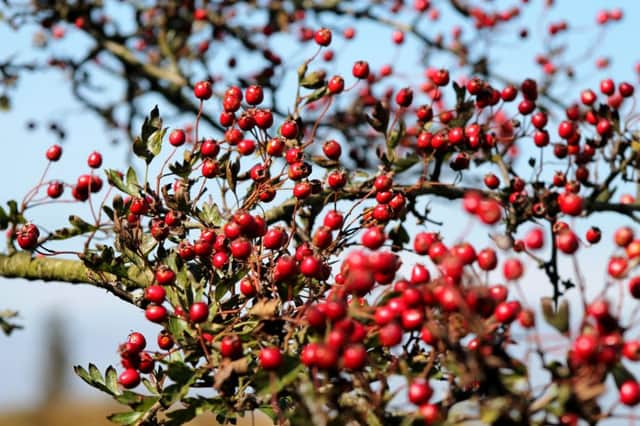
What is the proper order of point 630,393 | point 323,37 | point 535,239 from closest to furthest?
point 630,393
point 535,239
point 323,37

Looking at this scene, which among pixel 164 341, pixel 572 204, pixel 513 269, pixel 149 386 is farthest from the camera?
pixel 164 341

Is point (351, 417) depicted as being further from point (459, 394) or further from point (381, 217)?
point (381, 217)

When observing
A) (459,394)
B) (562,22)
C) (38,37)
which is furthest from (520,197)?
(38,37)

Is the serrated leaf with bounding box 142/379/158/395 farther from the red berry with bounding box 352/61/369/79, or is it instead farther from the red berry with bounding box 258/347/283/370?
the red berry with bounding box 352/61/369/79

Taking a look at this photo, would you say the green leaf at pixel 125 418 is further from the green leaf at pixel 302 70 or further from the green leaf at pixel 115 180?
the green leaf at pixel 302 70

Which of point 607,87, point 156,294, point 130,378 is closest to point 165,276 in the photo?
point 156,294

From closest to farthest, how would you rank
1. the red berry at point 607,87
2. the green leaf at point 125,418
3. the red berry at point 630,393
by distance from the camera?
the red berry at point 630,393
the green leaf at point 125,418
the red berry at point 607,87

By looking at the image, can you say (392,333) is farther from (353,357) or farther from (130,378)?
(130,378)

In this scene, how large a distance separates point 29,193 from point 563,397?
2471mm

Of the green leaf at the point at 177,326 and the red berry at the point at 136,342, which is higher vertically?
the green leaf at the point at 177,326

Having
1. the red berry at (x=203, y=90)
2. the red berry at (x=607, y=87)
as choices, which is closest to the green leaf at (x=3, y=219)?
the red berry at (x=203, y=90)

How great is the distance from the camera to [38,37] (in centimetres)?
681

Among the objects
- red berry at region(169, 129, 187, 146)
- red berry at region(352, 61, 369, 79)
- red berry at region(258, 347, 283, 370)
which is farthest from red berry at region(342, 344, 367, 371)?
red berry at region(352, 61, 369, 79)

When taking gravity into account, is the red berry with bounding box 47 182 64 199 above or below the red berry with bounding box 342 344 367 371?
above
